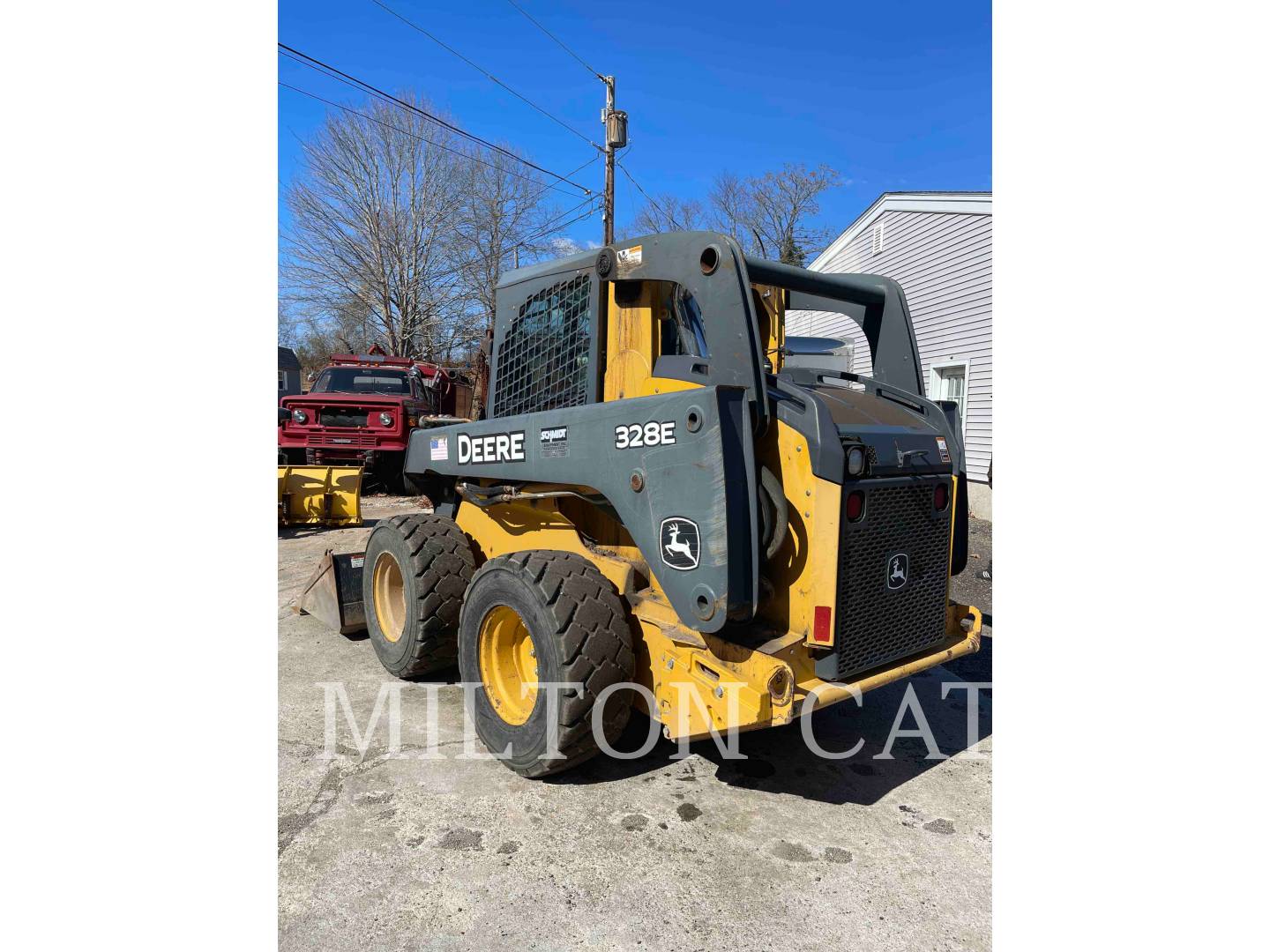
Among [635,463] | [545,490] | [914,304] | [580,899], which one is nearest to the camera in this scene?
[580,899]

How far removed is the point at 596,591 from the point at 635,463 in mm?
601

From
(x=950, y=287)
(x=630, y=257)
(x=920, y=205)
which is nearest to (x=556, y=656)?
(x=630, y=257)

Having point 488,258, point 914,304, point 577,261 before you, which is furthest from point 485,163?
point 577,261

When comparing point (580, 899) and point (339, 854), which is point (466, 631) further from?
point (580, 899)

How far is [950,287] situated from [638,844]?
37.4 ft

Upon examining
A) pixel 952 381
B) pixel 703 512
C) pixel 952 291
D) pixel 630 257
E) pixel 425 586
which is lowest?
pixel 425 586

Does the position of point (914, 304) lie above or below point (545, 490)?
above

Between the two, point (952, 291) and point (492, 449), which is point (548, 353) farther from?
point (952, 291)

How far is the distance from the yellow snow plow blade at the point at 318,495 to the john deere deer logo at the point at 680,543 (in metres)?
7.18

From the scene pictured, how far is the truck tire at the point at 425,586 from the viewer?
4.22 m

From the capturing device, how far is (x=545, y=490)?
3896mm

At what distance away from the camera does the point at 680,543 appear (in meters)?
→ 2.88

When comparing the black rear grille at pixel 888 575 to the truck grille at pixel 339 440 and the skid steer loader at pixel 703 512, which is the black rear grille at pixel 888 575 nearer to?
the skid steer loader at pixel 703 512

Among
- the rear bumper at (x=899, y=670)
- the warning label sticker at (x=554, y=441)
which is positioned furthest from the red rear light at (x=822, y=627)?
the warning label sticker at (x=554, y=441)
